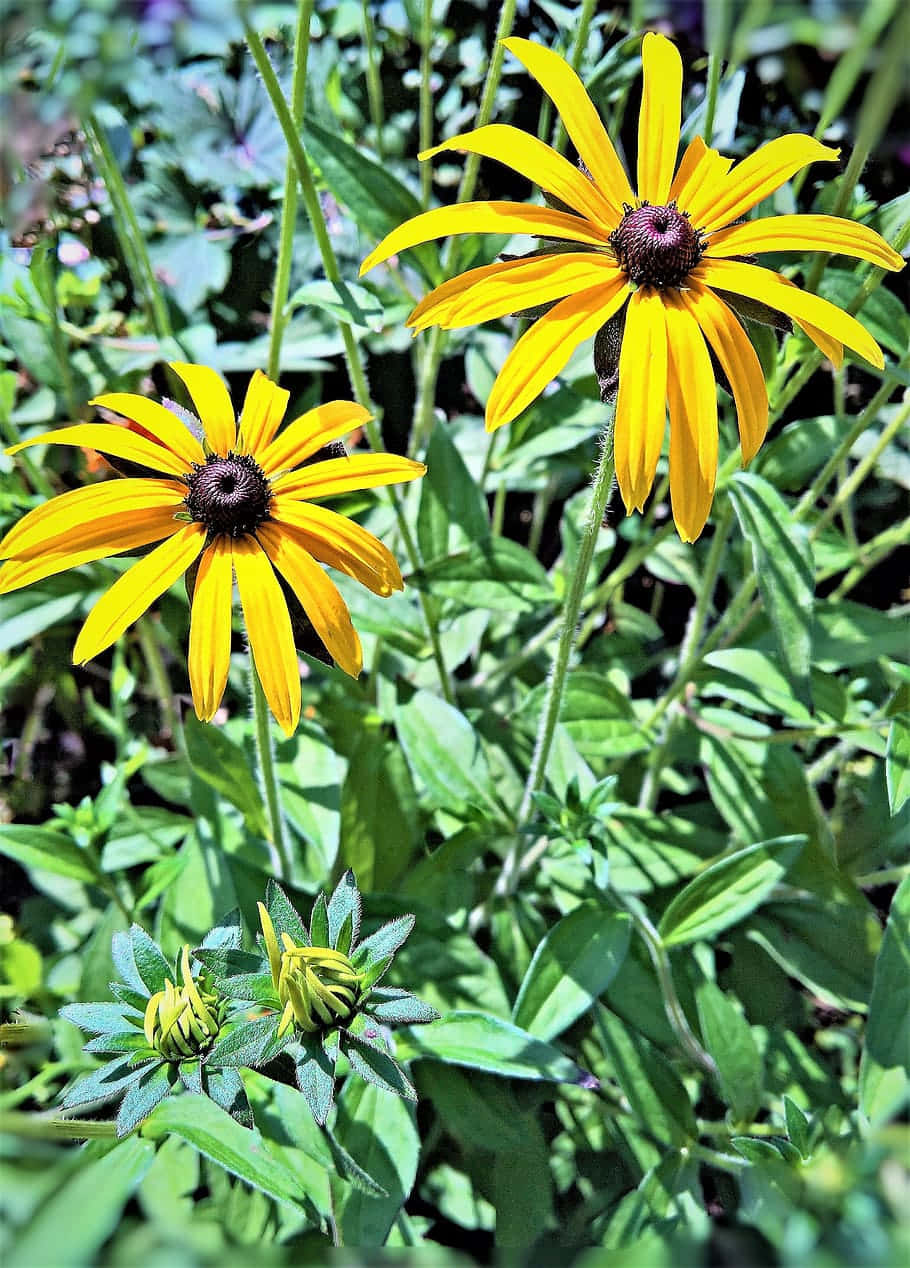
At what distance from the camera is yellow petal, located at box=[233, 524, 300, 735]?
976 mm

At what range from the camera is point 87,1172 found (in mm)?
359

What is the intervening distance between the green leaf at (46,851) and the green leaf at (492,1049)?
1.94 feet

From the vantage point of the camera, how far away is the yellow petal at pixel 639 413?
859 millimetres

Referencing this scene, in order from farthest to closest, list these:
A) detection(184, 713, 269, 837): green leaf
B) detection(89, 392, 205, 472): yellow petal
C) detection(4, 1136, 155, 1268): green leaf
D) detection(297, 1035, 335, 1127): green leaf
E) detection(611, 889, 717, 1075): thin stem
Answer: detection(184, 713, 269, 837): green leaf, detection(611, 889, 717, 1075): thin stem, detection(89, 392, 205, 472): yellow petal, detection(297, 1035, 335, 1127): green leaf, detection(4, 1136, 155, 1268): green leaf

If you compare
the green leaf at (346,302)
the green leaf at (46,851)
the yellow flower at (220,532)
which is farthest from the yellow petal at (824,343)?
the green leaf at (46,851)

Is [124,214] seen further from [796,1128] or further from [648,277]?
[796,1128]

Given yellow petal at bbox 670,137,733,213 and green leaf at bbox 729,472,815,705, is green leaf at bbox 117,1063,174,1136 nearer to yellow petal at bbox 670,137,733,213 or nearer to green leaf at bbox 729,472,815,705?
green leaf at bbox 729,472,815,705

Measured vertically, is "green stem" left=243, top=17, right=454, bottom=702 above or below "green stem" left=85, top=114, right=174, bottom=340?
below

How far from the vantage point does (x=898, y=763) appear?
4.18 feet

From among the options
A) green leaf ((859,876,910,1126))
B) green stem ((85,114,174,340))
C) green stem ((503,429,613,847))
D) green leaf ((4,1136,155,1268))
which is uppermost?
green stem ((85,114,174,340))

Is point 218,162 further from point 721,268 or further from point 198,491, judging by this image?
point 721,268

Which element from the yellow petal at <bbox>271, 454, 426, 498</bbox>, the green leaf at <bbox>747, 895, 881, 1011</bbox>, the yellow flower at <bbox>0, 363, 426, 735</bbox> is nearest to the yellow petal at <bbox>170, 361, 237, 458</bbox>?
the yellow flower at <bbox>0, 363, 426, 735</bbox>

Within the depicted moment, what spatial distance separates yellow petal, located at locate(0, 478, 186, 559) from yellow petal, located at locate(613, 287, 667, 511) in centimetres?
50

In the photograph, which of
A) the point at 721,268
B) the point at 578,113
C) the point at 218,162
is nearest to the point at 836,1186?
the point at 721,268
